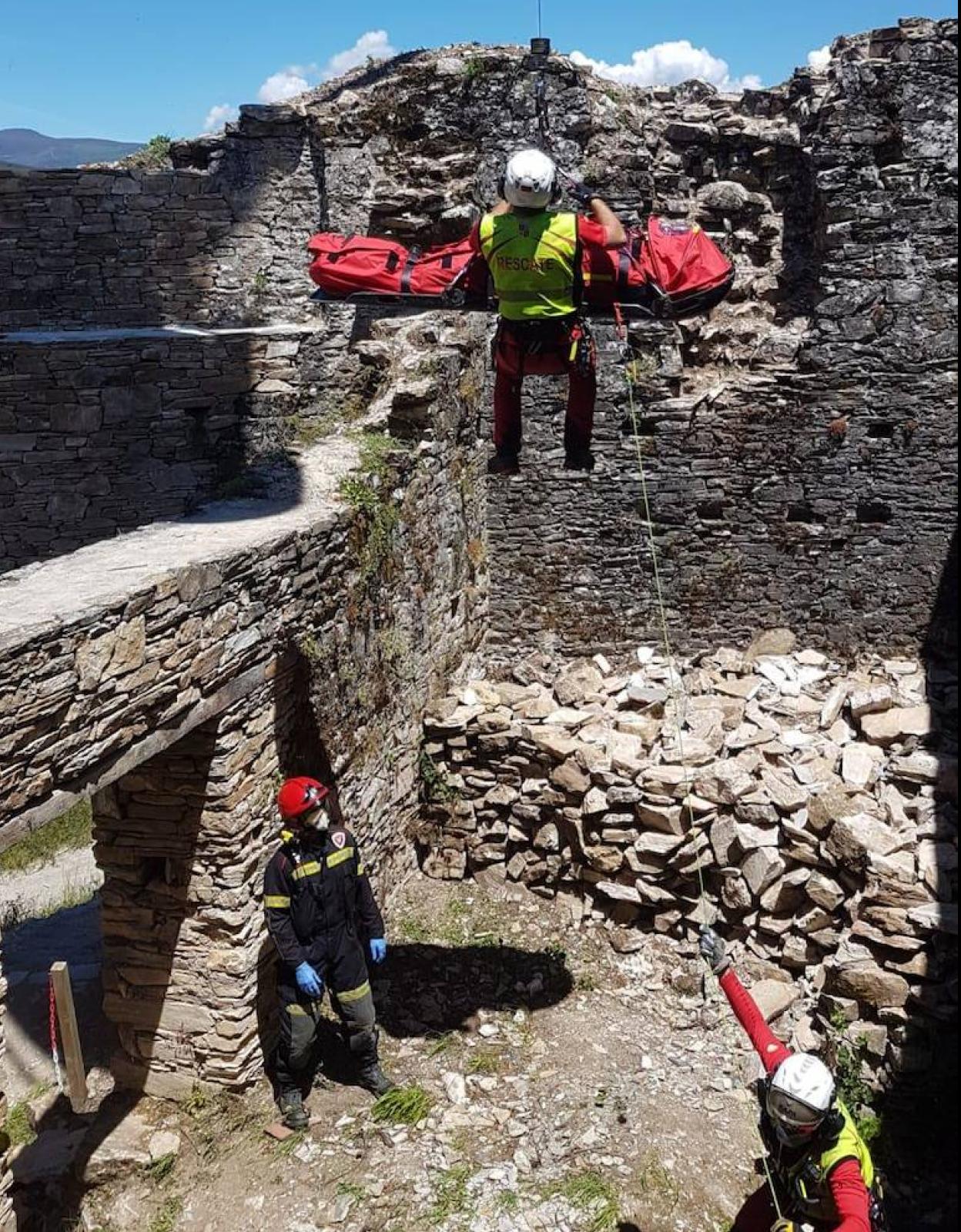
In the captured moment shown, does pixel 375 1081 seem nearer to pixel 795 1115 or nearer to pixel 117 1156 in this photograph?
pixel 117 1156

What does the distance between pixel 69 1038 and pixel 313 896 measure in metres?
1.38

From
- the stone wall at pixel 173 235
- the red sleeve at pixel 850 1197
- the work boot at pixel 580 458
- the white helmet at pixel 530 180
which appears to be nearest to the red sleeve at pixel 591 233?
the white helmet at pixel 530 180

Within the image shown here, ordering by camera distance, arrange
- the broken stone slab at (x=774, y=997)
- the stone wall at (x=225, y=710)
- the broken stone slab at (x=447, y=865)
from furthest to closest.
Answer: the broken stone slab at (x=447, y=865), the broken stone slab at (x=774, y=997), the stone wall at (x=225, y=710)

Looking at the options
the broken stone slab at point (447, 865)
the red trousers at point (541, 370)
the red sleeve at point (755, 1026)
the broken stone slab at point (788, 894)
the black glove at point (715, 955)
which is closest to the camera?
the red sleeve at point (755, 1026)

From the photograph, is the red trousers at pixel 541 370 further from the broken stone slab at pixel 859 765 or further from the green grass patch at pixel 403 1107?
the green grass patch at pixel 403 1107

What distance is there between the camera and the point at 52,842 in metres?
10.3

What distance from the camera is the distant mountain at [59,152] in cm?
1202

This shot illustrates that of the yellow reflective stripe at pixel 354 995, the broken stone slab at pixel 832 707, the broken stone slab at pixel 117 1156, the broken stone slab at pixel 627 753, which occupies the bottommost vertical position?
the broken stone slab at pixel 117 1156

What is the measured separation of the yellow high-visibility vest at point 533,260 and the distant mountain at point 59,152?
8.03 meters

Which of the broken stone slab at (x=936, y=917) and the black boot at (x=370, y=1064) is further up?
the broken stone slab at (x=936, y=917)

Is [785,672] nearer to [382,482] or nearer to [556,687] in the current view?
[556,687]

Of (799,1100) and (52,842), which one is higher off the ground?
(799,1100)

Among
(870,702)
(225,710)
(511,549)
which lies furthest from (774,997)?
(511,549)

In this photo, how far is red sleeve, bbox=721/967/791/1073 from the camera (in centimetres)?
446
